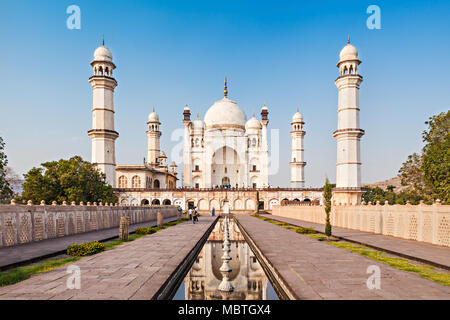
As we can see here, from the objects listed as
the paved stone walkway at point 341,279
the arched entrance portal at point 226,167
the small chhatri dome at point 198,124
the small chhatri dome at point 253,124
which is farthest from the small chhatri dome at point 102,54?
the paved stone walkway at point 341,279

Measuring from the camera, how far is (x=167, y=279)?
6.52 metres

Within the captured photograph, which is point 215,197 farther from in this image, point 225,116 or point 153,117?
point 153,117

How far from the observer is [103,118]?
1718 inches

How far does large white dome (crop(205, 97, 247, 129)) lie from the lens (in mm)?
64562

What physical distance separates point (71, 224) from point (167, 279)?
403 inches

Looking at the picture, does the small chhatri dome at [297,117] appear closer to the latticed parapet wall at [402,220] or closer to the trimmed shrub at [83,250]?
the latticed parapet wall at [402,220]

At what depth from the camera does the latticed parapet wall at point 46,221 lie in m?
11.0

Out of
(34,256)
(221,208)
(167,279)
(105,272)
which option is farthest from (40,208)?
(221,208)

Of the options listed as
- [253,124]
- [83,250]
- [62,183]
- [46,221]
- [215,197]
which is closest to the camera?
[83,250]

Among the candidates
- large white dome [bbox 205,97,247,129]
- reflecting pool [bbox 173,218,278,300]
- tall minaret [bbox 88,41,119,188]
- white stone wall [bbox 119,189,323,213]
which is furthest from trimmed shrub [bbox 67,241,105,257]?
large white dome [bbox 205,97,247,129]

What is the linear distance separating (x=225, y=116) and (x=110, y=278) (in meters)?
59.5

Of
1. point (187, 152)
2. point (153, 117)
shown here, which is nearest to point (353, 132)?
point (187, 152)

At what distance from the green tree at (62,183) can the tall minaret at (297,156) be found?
36338 mm

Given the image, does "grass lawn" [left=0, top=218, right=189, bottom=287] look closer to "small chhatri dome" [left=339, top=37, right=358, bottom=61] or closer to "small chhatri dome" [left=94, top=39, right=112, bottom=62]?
"small chhatri dome" [left=94, top=39, right=112, bottom=62]
